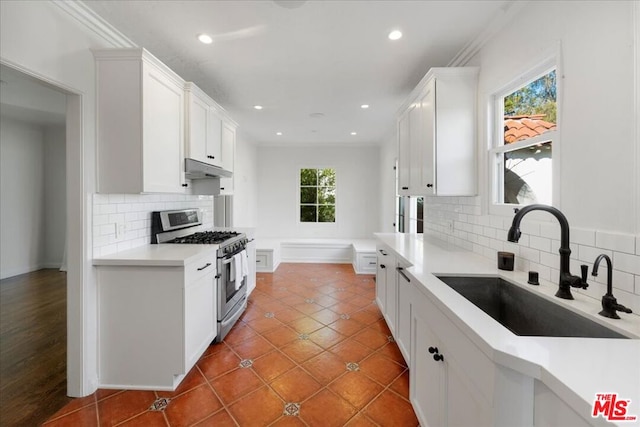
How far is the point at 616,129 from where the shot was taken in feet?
3.77

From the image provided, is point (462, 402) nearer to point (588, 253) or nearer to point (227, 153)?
point (588, 253)

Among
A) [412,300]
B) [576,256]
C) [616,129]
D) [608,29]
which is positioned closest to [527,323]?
[576,256]

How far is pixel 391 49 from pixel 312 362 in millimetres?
2733

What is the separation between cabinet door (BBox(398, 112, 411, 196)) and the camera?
9.62ft

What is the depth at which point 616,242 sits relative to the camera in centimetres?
114

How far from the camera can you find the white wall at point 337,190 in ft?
20.9

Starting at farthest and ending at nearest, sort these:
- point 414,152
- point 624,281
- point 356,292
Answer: point 356,292, point 414,152, point 624,281

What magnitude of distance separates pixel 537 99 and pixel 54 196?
7.31 meters

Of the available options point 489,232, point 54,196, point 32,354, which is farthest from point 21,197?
point 489,232

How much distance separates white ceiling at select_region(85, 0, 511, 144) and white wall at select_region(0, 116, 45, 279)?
4.07 metres

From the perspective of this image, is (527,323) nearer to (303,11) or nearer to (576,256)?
(576,256)

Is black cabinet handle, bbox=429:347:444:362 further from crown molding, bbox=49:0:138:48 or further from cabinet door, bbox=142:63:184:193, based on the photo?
crown molding, bbox=49:0:138:48

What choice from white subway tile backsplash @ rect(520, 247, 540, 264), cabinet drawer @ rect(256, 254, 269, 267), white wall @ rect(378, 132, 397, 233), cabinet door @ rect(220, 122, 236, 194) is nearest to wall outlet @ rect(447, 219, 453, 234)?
white subway tile backsplash @ rect(520, 247, 540, 264)

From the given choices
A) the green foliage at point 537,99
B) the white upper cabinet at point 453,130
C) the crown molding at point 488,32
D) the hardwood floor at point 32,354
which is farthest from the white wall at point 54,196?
the green foliage at point 537,99
